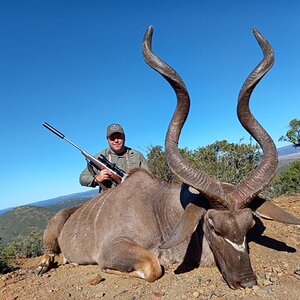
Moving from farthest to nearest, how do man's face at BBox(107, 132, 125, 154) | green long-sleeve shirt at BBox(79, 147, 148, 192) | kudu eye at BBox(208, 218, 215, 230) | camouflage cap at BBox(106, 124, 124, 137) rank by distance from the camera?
green long-sleeve shirt at BBox(79, 147, 148, 192) → man's face at BBox(107, 132, 125, 154) → camouflage cap at BBox(106, 124, 124, 137) → kudu eye at BBox(208, 218, 215, 230)

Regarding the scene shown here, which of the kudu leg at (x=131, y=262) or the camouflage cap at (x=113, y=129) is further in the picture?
the camouflage cap at (x=113, y=129)

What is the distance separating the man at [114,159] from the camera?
22.8ft

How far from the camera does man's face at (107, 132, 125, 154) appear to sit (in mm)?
7199

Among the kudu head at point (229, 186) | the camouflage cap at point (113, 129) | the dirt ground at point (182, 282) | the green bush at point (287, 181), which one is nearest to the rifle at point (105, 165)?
the camouflage cap at point (113, 129)

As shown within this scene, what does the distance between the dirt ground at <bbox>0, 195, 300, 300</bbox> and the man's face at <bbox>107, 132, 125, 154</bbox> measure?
2493 millimetres

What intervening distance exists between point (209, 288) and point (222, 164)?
991 centimetres

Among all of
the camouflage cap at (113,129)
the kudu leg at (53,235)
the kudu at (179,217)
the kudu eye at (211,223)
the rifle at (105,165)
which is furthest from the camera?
the camouflage cap at (113,129)

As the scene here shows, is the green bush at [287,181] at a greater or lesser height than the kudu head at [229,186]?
lesser

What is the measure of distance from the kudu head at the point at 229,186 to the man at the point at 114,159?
9.40ft

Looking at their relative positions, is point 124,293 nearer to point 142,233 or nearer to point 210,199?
point 142,233

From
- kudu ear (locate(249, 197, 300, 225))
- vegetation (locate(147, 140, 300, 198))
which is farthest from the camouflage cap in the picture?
vegetation (locate(147, 140, 300, 198))

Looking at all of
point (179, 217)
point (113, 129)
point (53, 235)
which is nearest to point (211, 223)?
point (179, 217)

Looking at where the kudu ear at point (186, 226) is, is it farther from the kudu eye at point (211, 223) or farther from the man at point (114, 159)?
the man at point (114, 159)

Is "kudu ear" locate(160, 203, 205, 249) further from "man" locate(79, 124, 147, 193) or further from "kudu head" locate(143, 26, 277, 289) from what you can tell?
"man" locate(79, 124, 147, 193)
